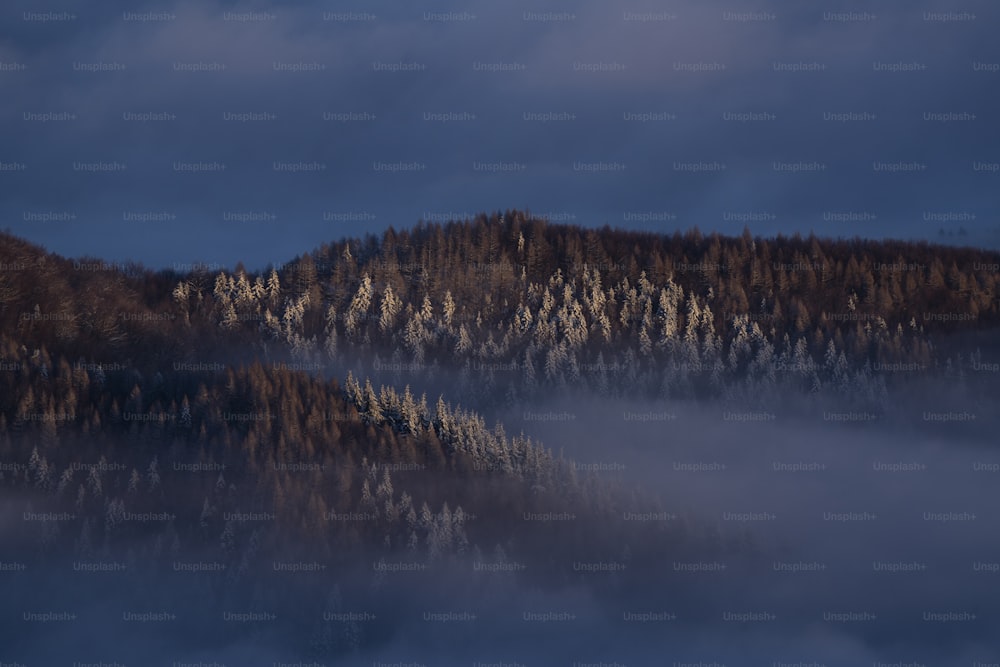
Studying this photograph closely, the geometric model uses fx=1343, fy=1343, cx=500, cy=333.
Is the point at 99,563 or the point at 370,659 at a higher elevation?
the point at 99,563

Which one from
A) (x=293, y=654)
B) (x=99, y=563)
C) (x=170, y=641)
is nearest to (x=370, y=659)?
(x=293, y=654)

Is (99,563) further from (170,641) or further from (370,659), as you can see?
(370,659)

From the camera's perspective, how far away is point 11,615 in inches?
7869

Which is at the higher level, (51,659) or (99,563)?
(99,563)

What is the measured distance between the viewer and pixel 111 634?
197 meters

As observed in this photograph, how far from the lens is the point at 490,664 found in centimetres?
19888

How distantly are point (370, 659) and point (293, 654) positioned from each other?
11.4 m

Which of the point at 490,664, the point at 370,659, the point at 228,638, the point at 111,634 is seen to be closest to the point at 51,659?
the point at 111,634

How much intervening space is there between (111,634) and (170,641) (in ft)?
29.3

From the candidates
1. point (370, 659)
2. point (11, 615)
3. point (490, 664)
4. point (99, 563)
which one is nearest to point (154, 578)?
point (99, 563)

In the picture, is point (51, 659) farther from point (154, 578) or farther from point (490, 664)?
point (490, 664)

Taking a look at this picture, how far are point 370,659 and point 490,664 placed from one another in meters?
17.8

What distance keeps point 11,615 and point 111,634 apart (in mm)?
16022

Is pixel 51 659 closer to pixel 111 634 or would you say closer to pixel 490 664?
pixel 111 634
